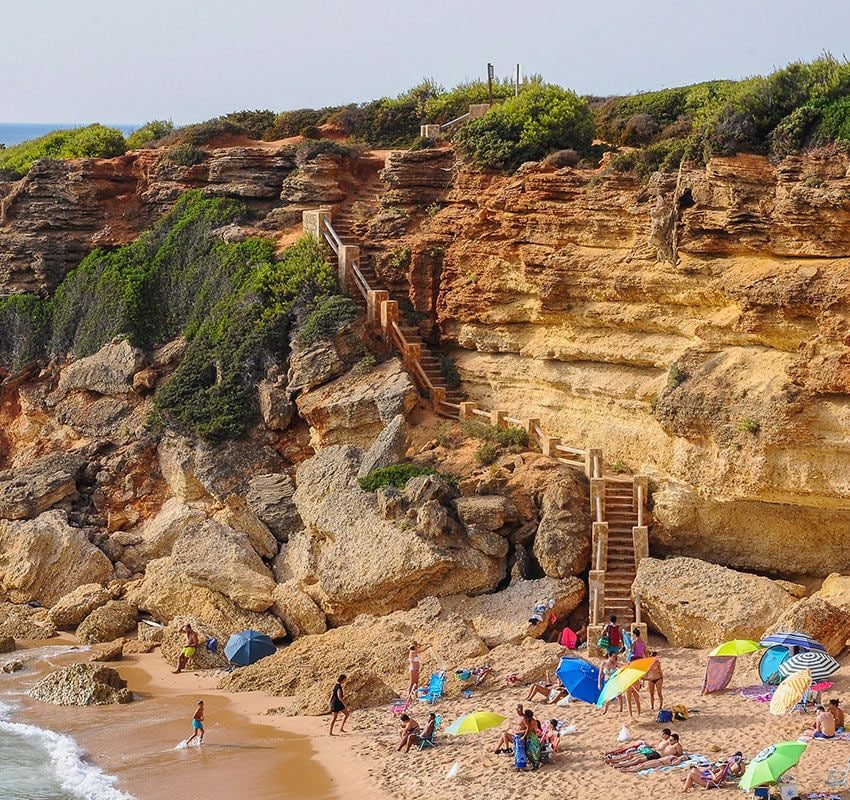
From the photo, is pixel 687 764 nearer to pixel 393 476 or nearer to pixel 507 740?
pixel 507 740

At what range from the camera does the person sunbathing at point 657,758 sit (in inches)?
715

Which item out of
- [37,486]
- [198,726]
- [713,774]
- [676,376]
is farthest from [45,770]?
[676,376]

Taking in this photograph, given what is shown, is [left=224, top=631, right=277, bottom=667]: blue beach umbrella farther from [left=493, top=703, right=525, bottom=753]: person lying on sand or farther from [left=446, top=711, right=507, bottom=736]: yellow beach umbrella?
[left=493, top=703, right=525, bottom=753]: person lying on sand

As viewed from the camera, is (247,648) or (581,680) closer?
(581,680)

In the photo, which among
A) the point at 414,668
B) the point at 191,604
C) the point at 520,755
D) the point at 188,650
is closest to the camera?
the point at 520,755

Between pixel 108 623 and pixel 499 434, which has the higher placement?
pixel 499 434

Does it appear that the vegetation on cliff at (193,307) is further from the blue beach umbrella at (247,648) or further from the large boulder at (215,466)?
the blue beach umbrella at (247,648)

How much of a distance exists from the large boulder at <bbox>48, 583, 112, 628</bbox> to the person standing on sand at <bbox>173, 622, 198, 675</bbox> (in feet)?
11.4

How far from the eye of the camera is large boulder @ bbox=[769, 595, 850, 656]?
21.2 meters

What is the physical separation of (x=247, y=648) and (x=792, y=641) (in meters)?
10.0

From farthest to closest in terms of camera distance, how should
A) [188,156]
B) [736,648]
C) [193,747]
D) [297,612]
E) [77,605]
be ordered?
[188,156], [77,605], [297,612], [193,747], [736,648]

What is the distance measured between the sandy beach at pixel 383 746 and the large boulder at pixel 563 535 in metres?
2.27

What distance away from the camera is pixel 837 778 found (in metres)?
16.9

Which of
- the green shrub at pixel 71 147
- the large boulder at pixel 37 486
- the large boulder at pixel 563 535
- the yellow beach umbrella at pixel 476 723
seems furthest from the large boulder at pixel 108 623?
the green shrub at pixel 71 147
